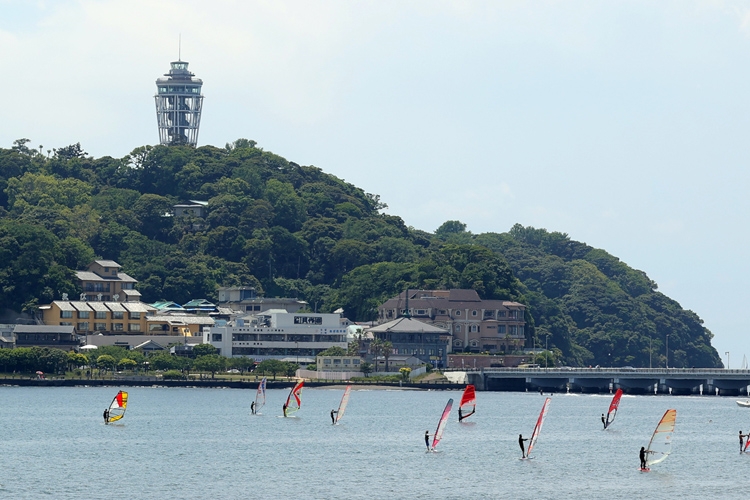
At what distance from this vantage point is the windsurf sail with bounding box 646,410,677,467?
253 feet

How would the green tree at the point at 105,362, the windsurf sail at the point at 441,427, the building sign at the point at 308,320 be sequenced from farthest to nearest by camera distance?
1. the building sign at the point at 308,320
2. the green tree at the point at 105,362
3. the windsurf sail at the point at 441,427

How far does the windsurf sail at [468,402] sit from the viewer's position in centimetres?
10317

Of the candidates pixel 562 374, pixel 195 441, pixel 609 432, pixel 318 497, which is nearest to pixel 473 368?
pixel 562 374

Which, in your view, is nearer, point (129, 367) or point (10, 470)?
point (10, 470)

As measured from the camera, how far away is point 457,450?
89750 millimetres

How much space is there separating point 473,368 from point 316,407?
147 feet

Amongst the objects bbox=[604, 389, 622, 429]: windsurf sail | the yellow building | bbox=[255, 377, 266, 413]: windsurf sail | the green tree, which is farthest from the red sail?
the yellow building

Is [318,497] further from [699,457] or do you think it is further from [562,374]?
[562,374]

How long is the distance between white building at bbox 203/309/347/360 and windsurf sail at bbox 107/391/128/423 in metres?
62.7

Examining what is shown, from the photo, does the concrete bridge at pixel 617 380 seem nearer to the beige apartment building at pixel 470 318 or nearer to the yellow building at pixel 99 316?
the beige apartment building at pixel 470 318

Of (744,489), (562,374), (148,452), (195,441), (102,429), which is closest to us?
(744,489)

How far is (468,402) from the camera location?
108688 millimetres

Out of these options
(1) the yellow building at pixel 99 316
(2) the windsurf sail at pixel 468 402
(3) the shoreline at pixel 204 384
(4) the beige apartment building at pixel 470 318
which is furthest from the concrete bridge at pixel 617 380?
(2) the windsurf sail at pixel 468 402

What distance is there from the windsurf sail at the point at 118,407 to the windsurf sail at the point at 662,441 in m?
39.1
